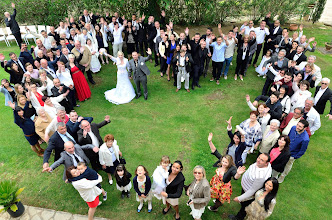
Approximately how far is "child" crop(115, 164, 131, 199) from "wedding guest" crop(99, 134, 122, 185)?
494mm

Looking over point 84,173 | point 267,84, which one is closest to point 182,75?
point 267,84

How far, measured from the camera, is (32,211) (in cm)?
501

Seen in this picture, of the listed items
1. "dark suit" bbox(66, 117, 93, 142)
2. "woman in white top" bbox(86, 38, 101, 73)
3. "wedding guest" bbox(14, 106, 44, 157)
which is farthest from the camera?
"woman in white top" bbox(86, 38, 101, 73)

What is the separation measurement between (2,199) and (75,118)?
218cm

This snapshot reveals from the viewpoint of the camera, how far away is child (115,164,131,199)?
456cm

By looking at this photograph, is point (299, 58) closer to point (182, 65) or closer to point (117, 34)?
point (182, 65)

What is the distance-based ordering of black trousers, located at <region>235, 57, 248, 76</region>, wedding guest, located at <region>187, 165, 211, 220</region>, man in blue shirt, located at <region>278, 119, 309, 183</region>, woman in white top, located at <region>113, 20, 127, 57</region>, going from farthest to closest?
woman in white top, located at <region>113, 20, 127, 57</region>
black trousers, located at <region>235, 57, 248, 76</region>
man in blue shirt, located at <region>278, 119, 309, 183</region>
wedding guest, located at <region>187, 165, 211, 220</region>

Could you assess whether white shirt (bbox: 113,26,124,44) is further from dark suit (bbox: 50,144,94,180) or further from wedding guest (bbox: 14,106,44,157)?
dark suit (bbox: 50,144,94,180)

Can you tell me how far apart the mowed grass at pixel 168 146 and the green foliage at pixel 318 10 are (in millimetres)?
6823

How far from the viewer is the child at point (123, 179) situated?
15.0 feet

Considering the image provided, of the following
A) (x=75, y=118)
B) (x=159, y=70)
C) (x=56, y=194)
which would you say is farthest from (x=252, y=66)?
(x=56, y=194)

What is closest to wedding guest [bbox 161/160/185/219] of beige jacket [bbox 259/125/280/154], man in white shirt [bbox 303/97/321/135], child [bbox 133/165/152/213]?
child [bbox 133/165/152/213]

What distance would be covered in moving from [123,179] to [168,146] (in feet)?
7.12

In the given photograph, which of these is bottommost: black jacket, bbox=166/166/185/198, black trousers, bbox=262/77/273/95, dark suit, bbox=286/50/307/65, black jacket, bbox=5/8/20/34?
black trousers, bbox=262/77/273/95
